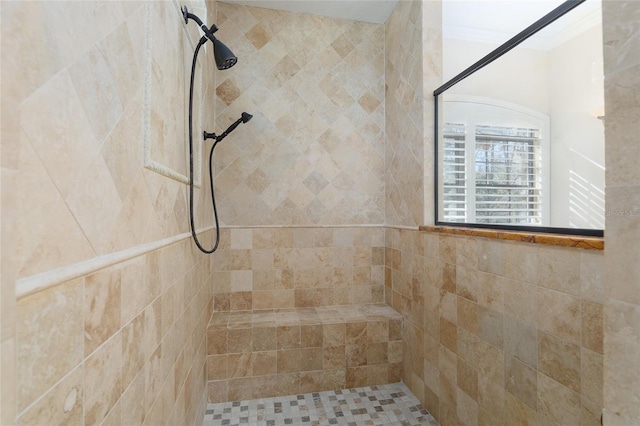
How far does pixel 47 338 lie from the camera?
0.47 m

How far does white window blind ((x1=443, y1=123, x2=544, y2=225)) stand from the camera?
181 cm

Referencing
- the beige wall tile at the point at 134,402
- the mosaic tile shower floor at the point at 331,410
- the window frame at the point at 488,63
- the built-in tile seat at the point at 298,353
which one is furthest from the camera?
the built-in tile seat at the point at 298,353

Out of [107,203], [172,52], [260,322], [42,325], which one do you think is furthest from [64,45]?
[260,322]

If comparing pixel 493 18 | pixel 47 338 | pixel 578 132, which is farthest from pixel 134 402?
pixel 493 18

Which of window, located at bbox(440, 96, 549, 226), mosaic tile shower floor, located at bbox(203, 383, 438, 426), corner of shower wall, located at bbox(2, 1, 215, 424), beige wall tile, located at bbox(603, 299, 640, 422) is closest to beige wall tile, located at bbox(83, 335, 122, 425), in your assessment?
corner of shower wall, located at bbox(2, 1, 215, 424)

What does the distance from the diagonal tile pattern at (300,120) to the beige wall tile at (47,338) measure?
1.87 meters

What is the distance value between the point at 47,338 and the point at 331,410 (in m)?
1.83

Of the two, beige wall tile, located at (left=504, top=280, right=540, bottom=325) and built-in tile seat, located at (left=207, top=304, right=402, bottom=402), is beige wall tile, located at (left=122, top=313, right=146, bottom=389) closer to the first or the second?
built-in tile seat, located at (left=207, top=304, right=402, bottom=402)

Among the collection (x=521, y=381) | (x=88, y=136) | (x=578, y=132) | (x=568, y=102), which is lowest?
(x=521, y=381)

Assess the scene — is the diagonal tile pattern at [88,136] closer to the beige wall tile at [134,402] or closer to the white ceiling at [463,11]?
the beige wall tile at [134,402]

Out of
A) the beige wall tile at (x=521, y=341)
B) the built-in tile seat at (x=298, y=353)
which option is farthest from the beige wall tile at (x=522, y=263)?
the built-in tile seat at (x=298, y=353)

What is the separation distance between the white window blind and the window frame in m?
0.11

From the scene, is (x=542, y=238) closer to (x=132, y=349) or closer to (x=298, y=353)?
(x=132, y=349)

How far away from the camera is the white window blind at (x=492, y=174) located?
71.2 inches
